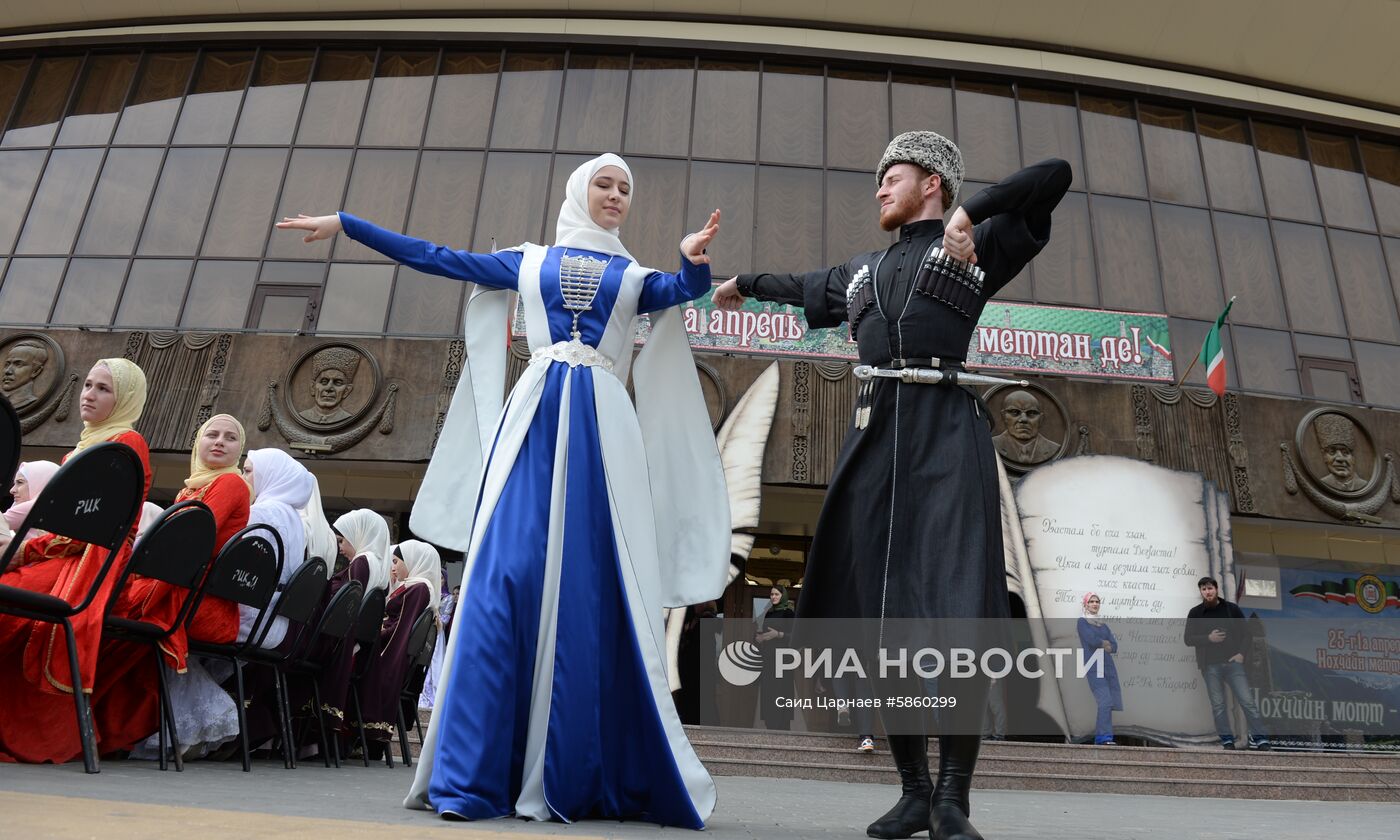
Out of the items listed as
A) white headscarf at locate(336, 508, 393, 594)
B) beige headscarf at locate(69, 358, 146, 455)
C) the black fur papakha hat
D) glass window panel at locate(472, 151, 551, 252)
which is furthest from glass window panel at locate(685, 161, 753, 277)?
the black fur papakha hat

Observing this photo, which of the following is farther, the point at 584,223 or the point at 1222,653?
the point at 1222,653

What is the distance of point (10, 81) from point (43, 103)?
85 centimetres

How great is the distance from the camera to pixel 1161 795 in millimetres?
7586

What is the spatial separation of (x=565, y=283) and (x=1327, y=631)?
13366mm

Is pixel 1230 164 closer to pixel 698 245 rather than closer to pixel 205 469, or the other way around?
pixel 698 245

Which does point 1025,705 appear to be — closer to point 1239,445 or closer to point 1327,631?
point 1239,445

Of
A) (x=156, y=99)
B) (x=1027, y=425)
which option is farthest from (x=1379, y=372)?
(x=156, y=99)

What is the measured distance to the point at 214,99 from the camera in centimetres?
1417

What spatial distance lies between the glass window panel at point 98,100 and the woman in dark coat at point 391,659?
11.7 meters

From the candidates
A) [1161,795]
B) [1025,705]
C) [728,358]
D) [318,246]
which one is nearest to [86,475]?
[1161,795]

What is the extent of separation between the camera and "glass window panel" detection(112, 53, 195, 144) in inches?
550

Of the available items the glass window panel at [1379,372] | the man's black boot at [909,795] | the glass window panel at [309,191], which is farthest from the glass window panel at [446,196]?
the glass window panel at [1379,372]

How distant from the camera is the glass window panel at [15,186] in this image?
13430 millimetres

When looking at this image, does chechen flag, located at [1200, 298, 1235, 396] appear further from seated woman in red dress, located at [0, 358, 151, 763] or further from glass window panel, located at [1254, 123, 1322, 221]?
seated woman in red dress, located at [0, 358, 151, 763]
